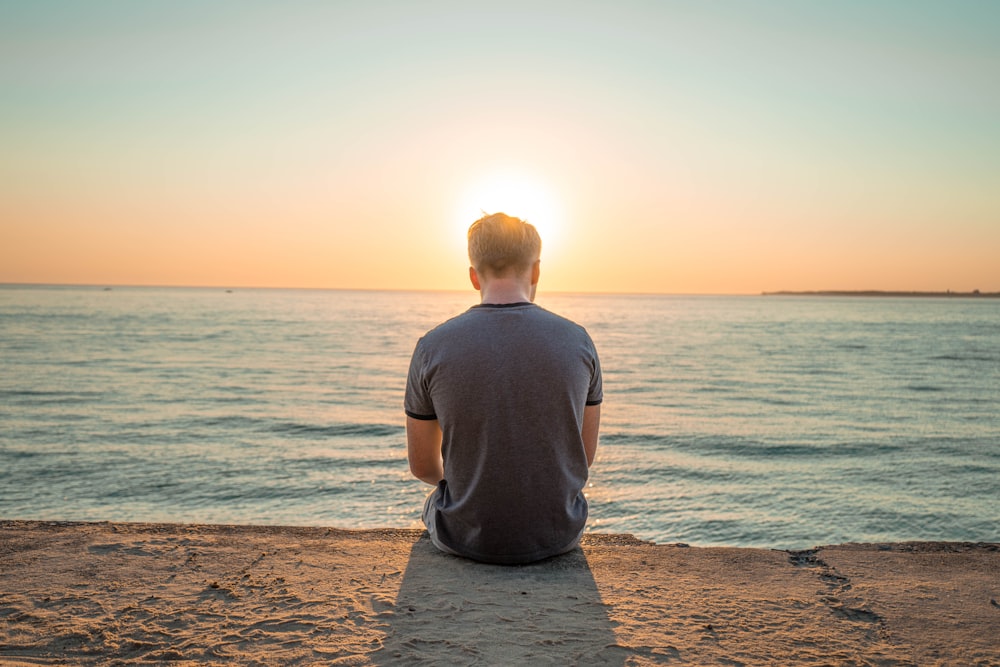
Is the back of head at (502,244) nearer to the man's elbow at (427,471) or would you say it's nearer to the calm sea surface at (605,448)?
the man's elbow at (427,471)

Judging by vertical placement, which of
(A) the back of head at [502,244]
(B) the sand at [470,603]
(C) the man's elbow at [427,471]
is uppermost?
(A) the back of head at [502,244]

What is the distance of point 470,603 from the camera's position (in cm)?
307

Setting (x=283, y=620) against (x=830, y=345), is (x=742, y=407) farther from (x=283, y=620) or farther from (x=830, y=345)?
(x=830, y=345)

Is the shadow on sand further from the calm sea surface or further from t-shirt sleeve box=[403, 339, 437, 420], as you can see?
the calm sea surface

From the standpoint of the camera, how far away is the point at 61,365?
24.4 m

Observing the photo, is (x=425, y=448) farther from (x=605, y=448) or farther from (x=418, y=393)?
(x=605, y=448)

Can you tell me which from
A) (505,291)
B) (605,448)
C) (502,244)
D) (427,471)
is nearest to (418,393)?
(427,471)

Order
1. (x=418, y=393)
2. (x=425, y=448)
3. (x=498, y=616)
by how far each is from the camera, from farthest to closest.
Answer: (x=425, y=448) → (x=418, y=393) → (x=498, y=616)

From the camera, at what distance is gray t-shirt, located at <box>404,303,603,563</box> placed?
326cm

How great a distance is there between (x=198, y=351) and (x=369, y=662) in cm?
3204

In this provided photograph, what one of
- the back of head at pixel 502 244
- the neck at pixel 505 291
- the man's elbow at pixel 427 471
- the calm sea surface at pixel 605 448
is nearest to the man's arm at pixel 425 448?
the man's elbow at pixel 427 471

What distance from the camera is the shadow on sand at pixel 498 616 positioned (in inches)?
103

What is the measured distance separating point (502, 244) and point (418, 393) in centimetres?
82

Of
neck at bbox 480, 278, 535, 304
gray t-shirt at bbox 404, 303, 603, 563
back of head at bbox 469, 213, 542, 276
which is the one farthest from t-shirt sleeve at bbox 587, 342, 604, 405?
back of head at bbox 469, 213, 542, 276
